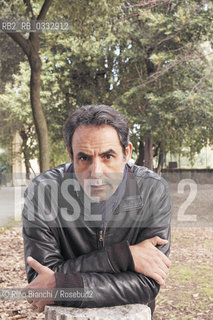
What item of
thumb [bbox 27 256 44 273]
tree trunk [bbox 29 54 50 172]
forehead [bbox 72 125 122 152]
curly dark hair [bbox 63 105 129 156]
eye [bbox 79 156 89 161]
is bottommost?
thumb [bbox 27 256 44 273]

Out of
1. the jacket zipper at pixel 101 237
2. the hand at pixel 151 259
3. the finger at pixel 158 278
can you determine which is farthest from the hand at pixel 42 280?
the finger at pixel 158 278

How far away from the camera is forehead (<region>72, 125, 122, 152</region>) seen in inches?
106

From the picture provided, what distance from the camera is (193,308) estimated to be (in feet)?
20.9

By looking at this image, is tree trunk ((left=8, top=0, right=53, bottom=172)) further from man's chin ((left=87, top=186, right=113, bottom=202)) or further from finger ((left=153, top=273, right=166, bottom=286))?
finger ((left=153, top=273, right=166, bottom=286))

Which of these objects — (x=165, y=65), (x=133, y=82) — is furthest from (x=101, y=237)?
(x=133, y=82)

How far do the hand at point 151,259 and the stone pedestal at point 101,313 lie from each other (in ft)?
0.71

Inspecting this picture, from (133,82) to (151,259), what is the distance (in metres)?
14.5

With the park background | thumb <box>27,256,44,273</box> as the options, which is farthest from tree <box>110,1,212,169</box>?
thumb <box>27,256,44,273</box>

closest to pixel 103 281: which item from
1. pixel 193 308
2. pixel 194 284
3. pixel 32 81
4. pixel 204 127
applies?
pixel 193 308

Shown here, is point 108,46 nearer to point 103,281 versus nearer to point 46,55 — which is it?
point 46,55

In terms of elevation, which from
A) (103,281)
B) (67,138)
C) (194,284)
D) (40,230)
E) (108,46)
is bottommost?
(194,284)

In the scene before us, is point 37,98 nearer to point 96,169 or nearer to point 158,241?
point 96,169

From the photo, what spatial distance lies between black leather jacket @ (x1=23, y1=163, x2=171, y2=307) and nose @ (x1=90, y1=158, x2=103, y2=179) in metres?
0.17

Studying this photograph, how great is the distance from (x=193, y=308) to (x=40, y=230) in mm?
4379
